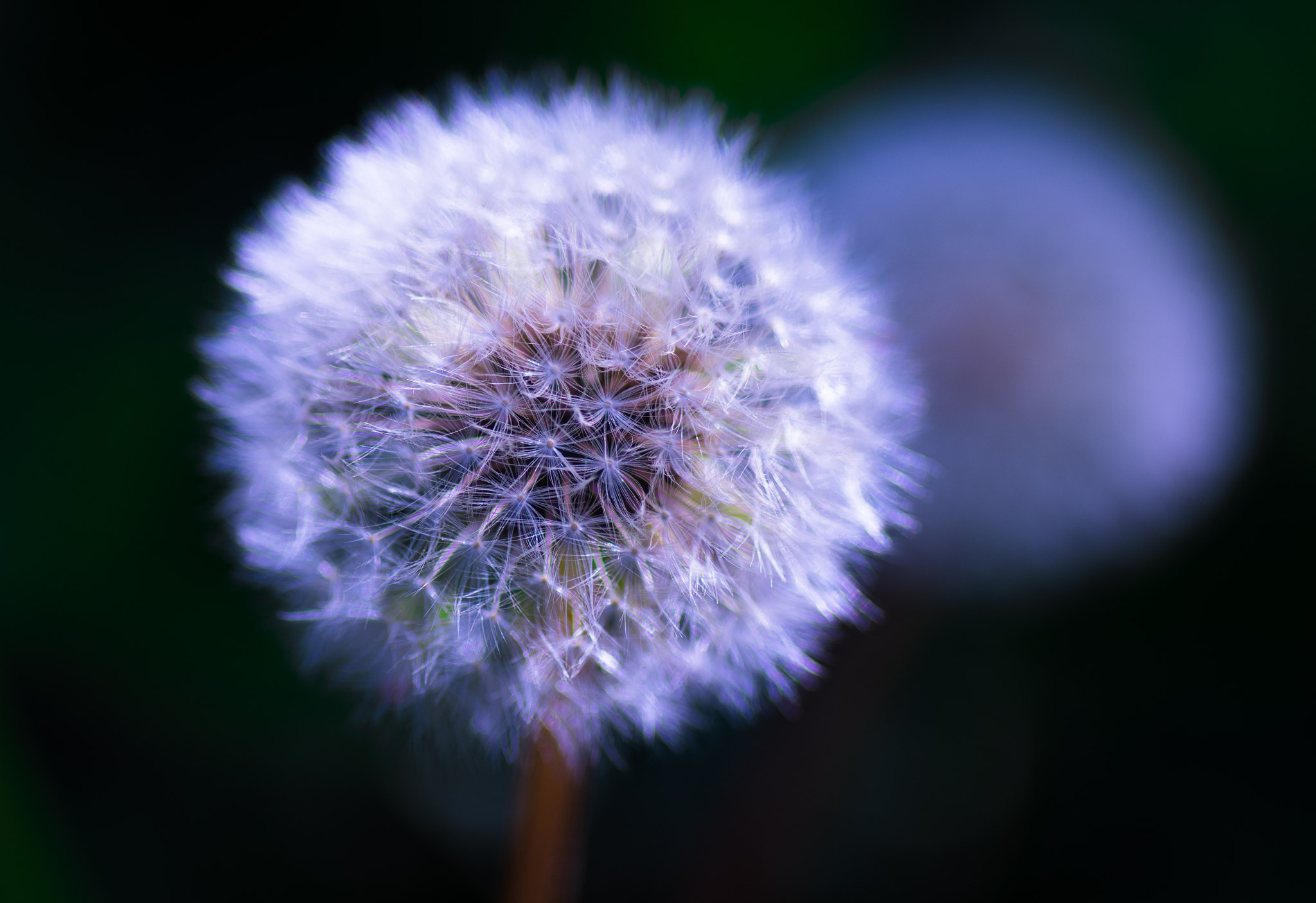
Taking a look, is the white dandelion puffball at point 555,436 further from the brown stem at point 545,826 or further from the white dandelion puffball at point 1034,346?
the white dandelion puffball at point 1034,346

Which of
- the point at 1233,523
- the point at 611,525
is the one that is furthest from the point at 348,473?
the point at 1233,523

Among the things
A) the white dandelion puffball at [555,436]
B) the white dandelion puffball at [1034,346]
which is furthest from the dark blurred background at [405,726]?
the white dandelion puffball at [555,436]

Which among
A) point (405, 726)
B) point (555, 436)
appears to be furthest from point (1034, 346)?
point (405, 726)

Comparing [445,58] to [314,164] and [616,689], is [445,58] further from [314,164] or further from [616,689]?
[616,689]

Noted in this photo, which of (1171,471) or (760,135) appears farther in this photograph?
(760,135)

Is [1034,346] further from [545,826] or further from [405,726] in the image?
[405,726]

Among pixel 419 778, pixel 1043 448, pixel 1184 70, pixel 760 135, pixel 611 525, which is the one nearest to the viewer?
pixel 611 525
